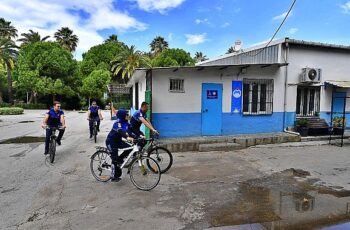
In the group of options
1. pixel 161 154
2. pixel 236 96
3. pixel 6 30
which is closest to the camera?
pixel 161 154

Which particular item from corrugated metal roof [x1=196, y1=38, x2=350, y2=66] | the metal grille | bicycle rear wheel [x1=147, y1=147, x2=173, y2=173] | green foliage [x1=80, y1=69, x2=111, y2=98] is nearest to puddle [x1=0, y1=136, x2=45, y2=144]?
bicycle rear wheel [x1=147, y1=147, x2=173, y2=173]

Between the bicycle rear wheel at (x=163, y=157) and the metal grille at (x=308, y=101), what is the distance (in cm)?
773

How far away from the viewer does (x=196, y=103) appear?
10.6 meters

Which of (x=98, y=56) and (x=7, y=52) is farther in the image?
(x=98, y=56)

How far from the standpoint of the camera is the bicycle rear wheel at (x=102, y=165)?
619cm

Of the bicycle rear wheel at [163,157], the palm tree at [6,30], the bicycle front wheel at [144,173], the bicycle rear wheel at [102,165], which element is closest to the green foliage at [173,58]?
the palm tree at [6,30]

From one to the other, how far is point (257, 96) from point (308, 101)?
275cm

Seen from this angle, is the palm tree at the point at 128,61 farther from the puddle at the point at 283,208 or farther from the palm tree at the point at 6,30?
the puddle at the point at 283,208

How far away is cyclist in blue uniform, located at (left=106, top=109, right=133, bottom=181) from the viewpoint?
5855 mm

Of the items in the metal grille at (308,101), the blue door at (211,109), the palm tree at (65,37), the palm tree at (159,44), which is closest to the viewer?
the blue door at (211,109)

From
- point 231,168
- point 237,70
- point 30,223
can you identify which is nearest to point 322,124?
point 237,70

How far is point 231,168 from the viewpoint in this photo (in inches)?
298

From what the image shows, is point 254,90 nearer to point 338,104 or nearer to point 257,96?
point 257,96

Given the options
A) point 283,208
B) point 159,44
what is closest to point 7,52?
point 159,44
